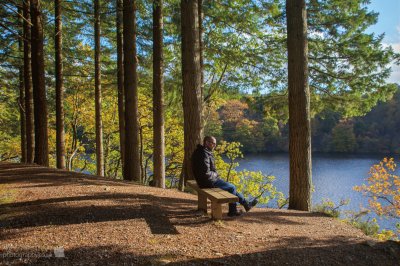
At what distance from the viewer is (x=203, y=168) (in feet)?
15.6

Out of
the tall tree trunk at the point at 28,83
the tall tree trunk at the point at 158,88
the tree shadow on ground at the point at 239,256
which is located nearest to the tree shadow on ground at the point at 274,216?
the tree shadow on ground at the point at 239,256

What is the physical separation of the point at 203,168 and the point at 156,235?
4.42ft

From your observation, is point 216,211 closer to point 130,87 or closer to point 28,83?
point 130,87

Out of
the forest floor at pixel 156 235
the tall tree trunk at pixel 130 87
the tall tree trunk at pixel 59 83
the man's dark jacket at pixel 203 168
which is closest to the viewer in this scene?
the forest floor at pixel 156 235

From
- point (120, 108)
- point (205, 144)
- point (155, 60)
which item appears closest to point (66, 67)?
point (120, 108)

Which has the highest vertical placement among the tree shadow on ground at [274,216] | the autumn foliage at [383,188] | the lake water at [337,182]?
the tree shadow on ground at [274,216]

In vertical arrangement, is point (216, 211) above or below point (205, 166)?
below

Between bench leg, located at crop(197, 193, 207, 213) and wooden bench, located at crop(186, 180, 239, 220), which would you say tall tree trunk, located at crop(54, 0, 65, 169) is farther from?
bench leg, located at crop(197, 193, 207, 213)

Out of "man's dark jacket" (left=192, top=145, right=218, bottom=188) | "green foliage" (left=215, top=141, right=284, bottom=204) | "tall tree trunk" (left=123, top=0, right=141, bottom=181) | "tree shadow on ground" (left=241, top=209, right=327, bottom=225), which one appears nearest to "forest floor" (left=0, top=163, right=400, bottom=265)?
"tree shadow on ground" (left=241, top=209, right=327, bottom=225)

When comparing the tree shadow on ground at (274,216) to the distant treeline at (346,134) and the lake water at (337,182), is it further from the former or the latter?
the distant treeline at (346,134)

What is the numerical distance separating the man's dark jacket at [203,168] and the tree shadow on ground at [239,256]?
1.37m

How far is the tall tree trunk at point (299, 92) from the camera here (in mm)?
6141

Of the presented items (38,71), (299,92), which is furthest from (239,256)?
(38,71)

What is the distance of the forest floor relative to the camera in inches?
120
